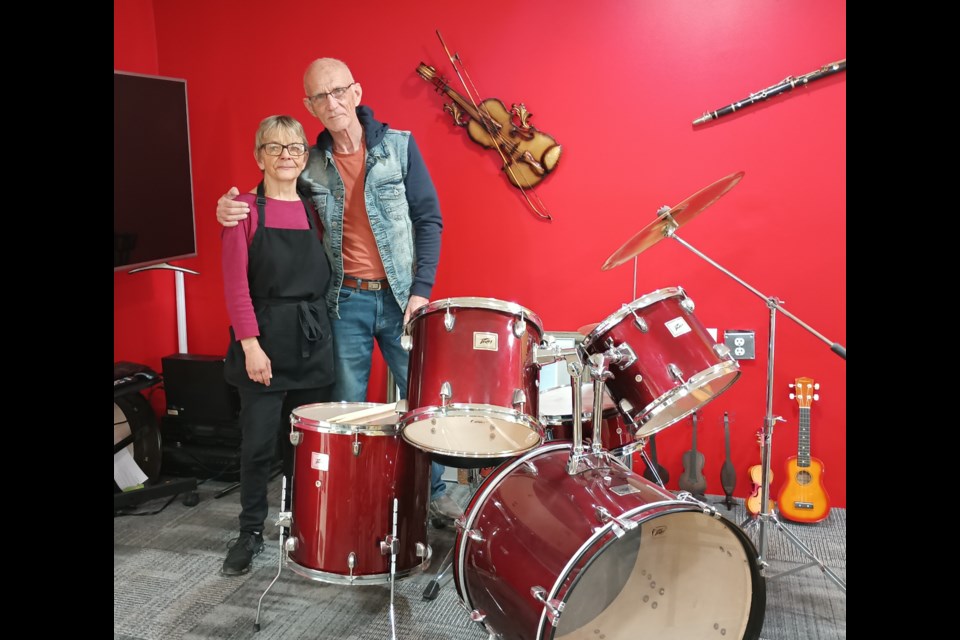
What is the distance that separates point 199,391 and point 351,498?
165 cm

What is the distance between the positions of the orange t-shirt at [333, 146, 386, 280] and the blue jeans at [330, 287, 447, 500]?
79mm

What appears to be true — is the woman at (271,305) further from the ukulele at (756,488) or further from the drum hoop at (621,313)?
the ukulele at (756,488)

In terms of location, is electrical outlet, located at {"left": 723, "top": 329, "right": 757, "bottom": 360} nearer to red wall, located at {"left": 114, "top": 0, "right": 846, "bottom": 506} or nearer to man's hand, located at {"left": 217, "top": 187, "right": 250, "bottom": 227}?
red wall, located at {"left": 114, "top": 0, "right": 846, "bottom": 506}

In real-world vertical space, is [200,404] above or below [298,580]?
above

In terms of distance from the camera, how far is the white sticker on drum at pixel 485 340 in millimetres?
2029

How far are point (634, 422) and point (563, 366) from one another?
91 centimetres

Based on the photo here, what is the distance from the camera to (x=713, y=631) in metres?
1.90

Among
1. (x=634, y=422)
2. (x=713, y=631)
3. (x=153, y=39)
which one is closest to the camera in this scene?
(x=713, y=631)

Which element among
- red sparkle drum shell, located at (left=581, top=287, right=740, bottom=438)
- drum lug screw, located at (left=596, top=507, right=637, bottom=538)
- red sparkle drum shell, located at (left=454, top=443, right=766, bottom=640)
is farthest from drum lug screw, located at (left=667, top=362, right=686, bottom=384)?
drum lug screw, located at (left=596, top=507, right=637, bottom=538)

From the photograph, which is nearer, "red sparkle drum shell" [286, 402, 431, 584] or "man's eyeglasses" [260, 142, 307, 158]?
"red sparkle drum shell" [286, 402, 431, 584]

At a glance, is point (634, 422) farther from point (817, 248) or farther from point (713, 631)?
point (817, 248)

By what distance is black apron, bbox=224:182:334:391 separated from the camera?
2486 millimetres

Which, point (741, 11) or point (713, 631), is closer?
point (713, 631)

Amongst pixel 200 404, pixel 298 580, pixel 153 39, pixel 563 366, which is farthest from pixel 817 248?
pixel 153 39
